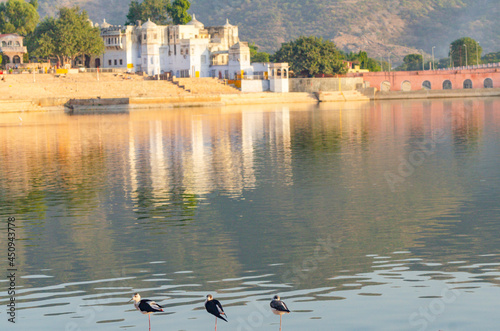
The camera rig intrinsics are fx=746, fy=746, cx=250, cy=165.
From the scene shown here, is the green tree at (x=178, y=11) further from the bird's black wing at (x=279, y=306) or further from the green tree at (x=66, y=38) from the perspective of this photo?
the bird's black wing at (x=279, y=306)

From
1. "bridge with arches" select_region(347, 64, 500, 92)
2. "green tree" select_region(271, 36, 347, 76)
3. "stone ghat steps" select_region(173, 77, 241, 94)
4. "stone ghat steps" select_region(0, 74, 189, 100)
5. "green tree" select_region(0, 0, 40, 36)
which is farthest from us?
"green tree" select_region(0, 0, 40, 36)

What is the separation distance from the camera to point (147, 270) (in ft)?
44.9

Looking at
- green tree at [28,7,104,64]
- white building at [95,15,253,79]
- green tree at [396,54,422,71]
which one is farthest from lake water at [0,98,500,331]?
green tree at [396,54,422,71]

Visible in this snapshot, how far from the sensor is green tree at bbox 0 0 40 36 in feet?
374

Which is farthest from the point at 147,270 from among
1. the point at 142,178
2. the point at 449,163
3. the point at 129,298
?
the point at 449,163

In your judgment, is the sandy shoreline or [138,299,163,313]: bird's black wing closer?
[138,299,163,313]: bird's black wing

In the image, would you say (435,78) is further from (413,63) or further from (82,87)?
(413,63)

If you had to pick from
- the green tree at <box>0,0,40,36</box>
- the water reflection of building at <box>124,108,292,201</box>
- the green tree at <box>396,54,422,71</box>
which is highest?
the green tree at <box>0,0,40,36</box>

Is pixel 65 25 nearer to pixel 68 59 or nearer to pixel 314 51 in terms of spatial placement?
pixel 68 59

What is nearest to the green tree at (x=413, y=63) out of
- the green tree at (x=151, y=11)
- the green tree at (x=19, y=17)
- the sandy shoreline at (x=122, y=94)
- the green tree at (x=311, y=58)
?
the green tree at (x=151, y=11)

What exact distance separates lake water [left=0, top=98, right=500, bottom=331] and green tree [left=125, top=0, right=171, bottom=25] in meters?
90.0

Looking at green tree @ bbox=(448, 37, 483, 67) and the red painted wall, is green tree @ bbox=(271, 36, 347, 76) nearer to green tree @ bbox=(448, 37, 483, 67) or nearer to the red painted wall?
the red painted wall

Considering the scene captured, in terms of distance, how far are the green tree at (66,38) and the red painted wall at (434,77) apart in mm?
39050

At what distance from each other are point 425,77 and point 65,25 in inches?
2119
